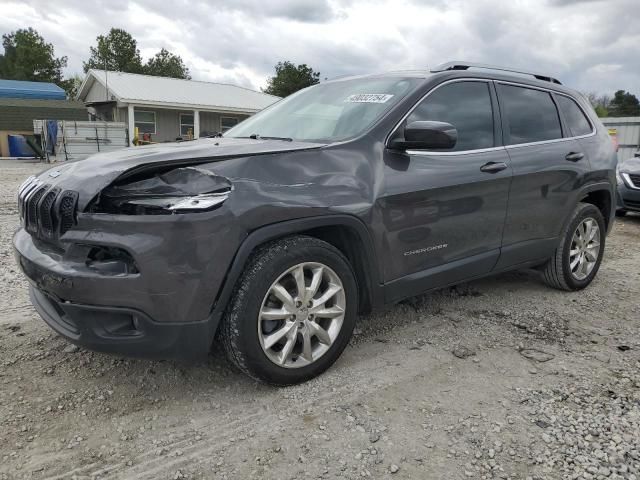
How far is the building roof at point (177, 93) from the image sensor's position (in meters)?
26.0

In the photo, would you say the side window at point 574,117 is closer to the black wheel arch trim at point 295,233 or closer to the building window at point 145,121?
the black wheel arch trim at point 295,233

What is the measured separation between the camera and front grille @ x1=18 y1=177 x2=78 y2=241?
2492 mm

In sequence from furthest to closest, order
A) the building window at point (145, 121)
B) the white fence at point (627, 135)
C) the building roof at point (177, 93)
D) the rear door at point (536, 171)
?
1. the building window at point (145, 121)
2. the building roof at point (177, 93)
3. the white fence at point (627, 135)
4. the rear door at point (536, 171)

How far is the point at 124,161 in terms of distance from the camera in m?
2.61

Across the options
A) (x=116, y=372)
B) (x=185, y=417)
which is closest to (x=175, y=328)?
(x=185, y=417)

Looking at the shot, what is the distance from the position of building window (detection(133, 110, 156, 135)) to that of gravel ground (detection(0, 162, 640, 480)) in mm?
24495

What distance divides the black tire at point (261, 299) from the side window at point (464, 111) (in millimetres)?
1133

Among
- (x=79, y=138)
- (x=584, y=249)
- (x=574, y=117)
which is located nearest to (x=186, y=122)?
(x=79, y=138)

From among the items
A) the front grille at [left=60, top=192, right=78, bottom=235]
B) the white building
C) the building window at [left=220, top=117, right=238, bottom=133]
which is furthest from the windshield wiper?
the building window at [left=220, top=117, right=238, bottom=133]

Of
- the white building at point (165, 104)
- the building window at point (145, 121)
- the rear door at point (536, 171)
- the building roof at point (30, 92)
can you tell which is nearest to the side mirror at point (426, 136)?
the rear door at point (536, 171)

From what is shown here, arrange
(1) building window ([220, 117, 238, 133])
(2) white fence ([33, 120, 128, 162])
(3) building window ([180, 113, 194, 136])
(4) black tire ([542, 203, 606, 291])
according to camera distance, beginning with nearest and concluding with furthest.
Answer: (4) black tire ([542, 203, 606, 291]), (2) white fence ([33, 120, 128, 162]), (3) building window ([180, 113, 194, 136]), (1) building window ([220, 117, 238, 133])

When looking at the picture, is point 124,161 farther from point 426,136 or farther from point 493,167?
point 493,167

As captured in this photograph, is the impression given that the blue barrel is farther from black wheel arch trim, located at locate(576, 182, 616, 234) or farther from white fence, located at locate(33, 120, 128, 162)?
black wheel arch trim, located at locate(576, 182, 616, 234)

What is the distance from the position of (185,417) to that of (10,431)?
803 mm
